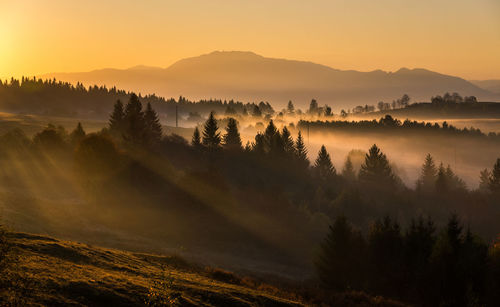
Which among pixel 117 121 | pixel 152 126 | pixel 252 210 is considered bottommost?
pixel 252 210

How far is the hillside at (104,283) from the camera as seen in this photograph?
20.3 meters

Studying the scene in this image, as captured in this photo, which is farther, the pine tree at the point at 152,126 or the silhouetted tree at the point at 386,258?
the pine tree at the point at 152,126

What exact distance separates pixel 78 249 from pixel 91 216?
38.3 meters

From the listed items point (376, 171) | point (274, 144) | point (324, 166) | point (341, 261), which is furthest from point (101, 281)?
point (376, 171)

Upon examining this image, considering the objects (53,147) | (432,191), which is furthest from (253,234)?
(432,191)

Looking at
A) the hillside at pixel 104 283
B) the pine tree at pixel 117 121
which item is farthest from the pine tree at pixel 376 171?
the hillside at pixel 104 283

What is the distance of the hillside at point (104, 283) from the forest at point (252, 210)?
19885mm

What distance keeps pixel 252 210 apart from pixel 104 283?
6524 cm

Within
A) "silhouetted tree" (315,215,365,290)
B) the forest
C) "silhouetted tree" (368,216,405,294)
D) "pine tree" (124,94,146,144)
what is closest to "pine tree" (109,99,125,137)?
the forest

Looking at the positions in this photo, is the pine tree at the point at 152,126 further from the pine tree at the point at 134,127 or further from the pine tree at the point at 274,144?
the pine tree at the point at 274,144

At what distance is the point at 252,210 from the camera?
88062 mm

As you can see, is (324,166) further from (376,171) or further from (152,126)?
(152,126)

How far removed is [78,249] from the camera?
3141 cm

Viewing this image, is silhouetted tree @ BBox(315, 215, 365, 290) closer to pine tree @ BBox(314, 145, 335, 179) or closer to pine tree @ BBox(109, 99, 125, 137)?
pine tree @ BBox(109, 99, 125, 137)
